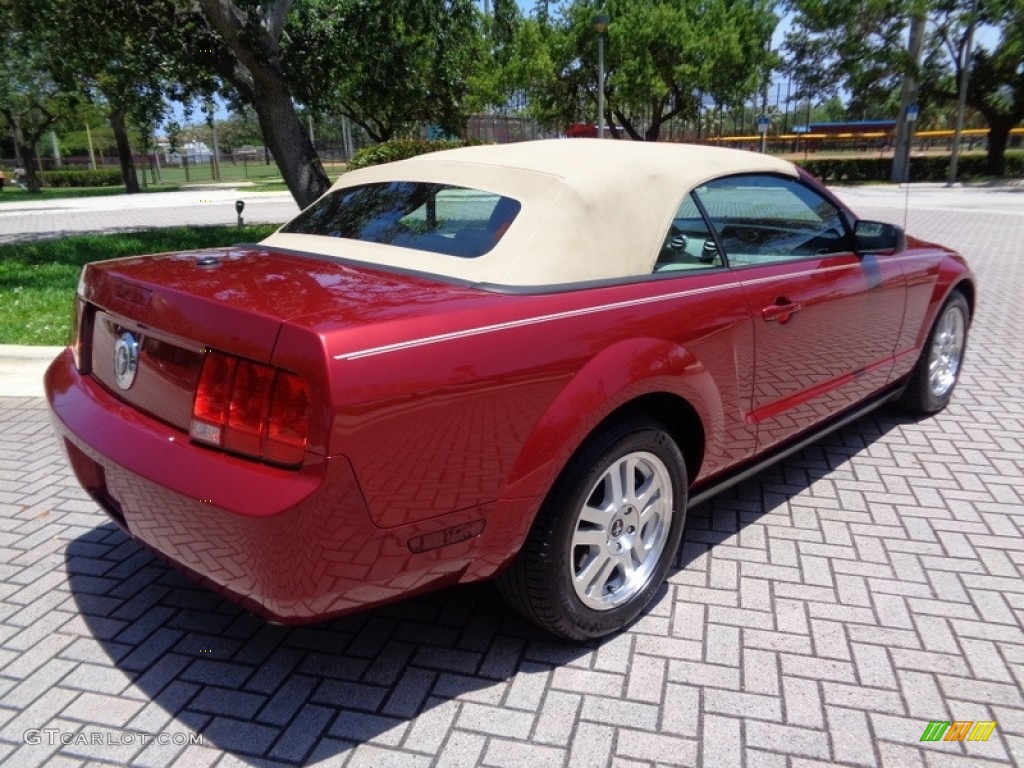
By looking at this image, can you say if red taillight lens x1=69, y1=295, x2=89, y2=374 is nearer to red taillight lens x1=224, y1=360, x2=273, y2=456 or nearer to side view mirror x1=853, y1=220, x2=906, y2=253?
red taillight lens x1=224, y1=360, x2=273, y2=456

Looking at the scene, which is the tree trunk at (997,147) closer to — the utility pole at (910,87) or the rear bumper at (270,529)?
the utility pole at (910,87)

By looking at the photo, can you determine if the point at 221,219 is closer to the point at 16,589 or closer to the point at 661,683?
the point at 16,589

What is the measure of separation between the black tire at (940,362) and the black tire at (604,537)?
2540 mm

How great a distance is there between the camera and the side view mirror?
12.5 feet

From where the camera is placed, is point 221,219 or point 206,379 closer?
point 206,379

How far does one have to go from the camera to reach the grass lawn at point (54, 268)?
6852mm

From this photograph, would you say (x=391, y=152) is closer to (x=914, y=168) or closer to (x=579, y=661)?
(x=579, y=661)

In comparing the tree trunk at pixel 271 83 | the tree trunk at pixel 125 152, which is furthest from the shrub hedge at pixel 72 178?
the tree trunk at pixel 271 83

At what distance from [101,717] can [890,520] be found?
320 centimetres

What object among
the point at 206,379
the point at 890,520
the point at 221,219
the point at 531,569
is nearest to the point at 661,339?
the point at 531,569

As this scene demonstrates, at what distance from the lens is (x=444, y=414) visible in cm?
213

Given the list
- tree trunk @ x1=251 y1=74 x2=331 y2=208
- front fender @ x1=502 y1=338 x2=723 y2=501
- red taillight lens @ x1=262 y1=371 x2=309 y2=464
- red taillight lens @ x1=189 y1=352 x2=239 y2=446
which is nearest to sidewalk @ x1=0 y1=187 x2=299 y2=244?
tree trunk @ x1=251 y1=74 x2=331 y2=208

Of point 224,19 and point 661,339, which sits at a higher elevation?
point 224,19

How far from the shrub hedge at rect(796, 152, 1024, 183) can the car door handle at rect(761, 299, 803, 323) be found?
101ft
